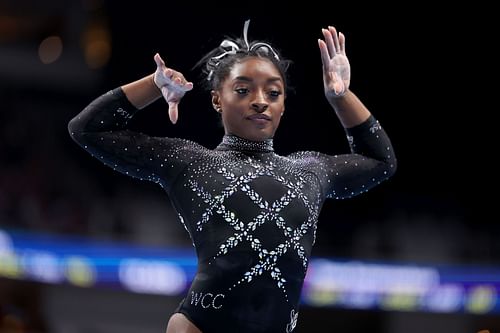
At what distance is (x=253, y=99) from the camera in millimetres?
2129

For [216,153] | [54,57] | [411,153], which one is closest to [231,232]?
[216,153]

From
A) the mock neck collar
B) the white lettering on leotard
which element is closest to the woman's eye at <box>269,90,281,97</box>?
the mock neck collar

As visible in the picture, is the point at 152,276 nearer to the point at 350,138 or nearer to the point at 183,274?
the point at 183,274

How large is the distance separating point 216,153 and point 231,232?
10.8 inches

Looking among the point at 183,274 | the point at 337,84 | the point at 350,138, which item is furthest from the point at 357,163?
the point at 183,274

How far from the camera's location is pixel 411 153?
731 cm

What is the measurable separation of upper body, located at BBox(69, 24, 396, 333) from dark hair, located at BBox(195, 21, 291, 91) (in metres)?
0.01

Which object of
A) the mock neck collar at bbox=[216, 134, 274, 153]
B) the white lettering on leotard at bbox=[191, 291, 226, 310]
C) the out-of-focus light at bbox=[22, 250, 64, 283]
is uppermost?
the out-of-focus light at bbox=[22, 250, 64, 283]

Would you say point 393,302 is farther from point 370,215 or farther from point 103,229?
point 103,229

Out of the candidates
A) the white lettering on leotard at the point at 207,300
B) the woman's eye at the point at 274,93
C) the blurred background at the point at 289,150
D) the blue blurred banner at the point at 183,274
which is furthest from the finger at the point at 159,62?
the blue blurred banner at the point at 183,274

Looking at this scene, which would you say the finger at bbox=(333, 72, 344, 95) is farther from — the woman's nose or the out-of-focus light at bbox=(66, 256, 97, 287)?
the out-of-focus light at bbox=(66, 256, 97, 287)

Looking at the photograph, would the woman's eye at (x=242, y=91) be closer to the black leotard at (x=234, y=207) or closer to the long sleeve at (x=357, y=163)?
the black leotard at (x=234, y=207)

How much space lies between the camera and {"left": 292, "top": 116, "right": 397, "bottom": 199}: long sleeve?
228cm

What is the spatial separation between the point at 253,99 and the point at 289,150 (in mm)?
4540
